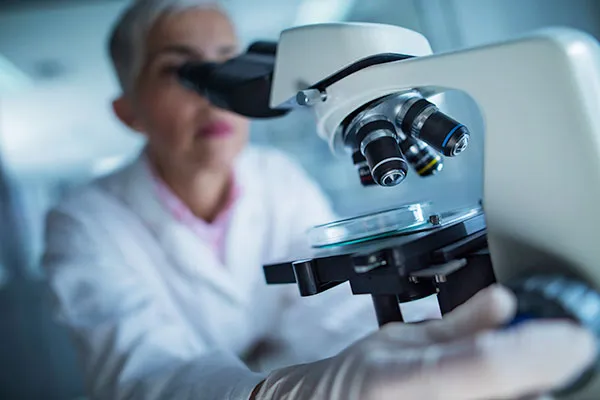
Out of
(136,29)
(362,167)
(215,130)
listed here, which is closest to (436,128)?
(362,167)

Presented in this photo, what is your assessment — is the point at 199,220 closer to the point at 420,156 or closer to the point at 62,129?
the point at 420,156

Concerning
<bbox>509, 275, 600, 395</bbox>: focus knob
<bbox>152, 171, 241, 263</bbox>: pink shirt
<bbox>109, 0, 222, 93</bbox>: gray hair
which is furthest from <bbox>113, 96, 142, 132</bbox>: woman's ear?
<bbox>509, 275, 600, 395</bbox>: focus knob

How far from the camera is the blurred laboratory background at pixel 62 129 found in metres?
1.76

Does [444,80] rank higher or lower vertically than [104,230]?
higher

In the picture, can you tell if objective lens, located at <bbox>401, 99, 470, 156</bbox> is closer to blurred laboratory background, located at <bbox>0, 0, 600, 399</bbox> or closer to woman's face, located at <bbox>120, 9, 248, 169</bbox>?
woman's face, located at <bbox>120, 9, 248, 169</bbox>

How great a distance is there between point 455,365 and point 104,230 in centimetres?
102

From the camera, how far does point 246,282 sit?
1.31 m

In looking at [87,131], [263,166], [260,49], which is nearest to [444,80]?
[260,49]

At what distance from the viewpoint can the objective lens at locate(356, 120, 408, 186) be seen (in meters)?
0.58

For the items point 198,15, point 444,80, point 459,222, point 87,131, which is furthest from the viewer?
point 87,131

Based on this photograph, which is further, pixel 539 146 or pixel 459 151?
pixel 459 151

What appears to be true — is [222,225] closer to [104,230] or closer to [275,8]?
[104,230]

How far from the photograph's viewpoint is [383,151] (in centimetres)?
58

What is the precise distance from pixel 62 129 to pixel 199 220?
1152mm
